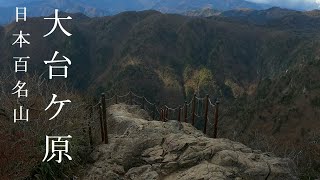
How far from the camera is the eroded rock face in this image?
946 centimetres

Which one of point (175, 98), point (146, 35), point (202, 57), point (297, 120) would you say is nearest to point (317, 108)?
point (297, 120)

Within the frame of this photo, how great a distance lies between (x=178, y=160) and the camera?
10.3m

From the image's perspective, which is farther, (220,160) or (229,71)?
(229,71)

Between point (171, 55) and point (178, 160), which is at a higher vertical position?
point (178, 160)

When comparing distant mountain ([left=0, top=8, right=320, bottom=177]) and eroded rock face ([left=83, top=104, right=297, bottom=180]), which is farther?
distant mountain ([left=0, top=8, right=320, bottom=177])

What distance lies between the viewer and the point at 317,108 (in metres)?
55.9

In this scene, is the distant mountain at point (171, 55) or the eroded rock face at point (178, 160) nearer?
the eroded rock face at point (178, 160)

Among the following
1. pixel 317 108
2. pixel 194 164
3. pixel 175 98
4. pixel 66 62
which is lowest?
pixel 175 98

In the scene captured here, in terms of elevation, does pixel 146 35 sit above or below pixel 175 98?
above

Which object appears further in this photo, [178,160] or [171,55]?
[171,55]

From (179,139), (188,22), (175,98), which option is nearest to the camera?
(179,139)

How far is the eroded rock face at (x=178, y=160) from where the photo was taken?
9461 millimetres

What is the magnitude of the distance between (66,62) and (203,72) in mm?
100352

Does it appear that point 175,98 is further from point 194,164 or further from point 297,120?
point 194,164
